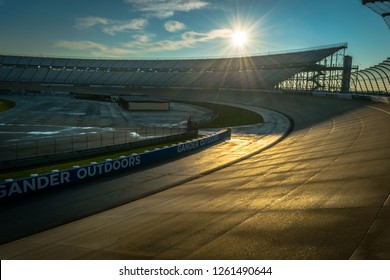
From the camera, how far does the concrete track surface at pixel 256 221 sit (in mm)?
6965

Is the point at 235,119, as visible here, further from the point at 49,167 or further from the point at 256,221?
the point at 256,221

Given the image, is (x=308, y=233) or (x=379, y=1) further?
(x=379, y=1)

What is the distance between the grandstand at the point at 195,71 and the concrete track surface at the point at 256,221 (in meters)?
67.3

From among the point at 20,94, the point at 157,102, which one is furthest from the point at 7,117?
the point at 20,94

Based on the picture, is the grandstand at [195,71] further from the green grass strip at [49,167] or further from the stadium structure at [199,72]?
the green grass strip at [49,167]

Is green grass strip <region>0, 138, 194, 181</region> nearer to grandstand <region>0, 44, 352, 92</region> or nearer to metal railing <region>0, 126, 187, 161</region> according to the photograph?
metal railing <region>0, 126, 187, 161</region>

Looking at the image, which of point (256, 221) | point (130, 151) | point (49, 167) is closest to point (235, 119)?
point (130, 151)

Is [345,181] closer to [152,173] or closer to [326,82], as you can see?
[152,173]

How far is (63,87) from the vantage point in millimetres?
116750

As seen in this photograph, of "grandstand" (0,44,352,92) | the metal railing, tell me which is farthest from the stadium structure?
the metal railing

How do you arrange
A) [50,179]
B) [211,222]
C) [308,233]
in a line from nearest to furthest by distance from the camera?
[308,233]
[211,222]
[50,179]

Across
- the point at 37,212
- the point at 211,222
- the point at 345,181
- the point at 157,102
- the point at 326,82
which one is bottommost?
the point at 37,212

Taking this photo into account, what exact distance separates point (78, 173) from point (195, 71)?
100857mm

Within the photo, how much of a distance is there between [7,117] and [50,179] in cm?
3375
